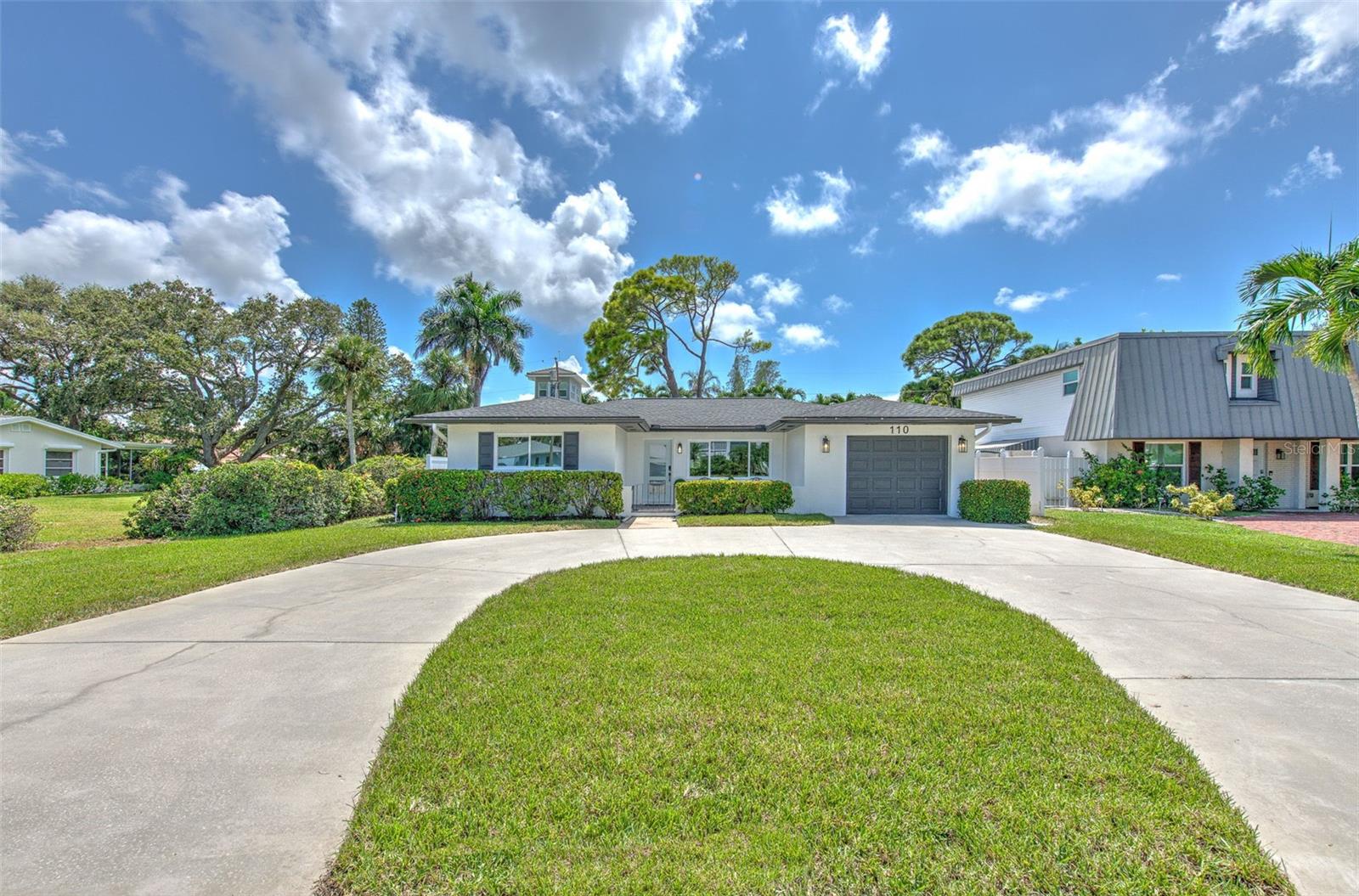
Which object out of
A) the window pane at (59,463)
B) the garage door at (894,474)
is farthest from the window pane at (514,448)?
the window pane at (59,463)

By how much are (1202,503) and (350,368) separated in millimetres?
31196

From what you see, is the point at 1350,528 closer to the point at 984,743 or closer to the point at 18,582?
the point at 984,743

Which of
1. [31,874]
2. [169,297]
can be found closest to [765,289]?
[31,874]

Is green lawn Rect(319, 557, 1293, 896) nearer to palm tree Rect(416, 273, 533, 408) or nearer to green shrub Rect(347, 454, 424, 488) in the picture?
green shrub Rect(347, 454, 424, 488)

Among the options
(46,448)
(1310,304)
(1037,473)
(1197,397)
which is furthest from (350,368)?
(1197,397)

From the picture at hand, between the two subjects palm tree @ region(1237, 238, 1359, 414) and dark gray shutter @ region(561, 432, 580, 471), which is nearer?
palm tree @ region(1237, 238, 1359, 414)

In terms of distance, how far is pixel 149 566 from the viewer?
22.8ft

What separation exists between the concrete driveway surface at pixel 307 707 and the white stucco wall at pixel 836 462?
6784mm

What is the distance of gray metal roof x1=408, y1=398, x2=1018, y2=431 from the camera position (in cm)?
1344

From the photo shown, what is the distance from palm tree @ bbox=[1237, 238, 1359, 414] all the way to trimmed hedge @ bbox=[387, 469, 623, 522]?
1253 cm

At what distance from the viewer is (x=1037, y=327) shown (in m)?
33.3

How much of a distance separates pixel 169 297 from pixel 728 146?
3240 centimetres

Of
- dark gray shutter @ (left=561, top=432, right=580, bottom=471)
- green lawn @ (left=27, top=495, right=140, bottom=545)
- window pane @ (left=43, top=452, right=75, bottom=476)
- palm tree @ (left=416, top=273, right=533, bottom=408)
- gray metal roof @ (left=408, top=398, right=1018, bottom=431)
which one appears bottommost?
green lawn @ (left=27, top=495, right=140, bottom=545)

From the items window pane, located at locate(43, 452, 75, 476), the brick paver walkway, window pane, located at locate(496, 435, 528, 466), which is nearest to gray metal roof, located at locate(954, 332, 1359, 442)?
the brick paver walkway
